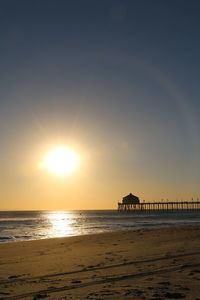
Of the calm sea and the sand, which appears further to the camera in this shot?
the calm sea

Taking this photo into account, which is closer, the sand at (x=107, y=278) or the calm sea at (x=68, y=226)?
the sand at (x=107, y=278)

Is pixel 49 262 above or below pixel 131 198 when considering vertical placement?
below

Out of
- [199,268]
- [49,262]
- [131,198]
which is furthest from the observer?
[131,198]

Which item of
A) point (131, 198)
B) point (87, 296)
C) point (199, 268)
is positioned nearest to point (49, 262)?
point (199, 268)

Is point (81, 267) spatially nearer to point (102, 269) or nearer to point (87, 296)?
point (102, 269)

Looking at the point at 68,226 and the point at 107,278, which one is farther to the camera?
the point at 68,226

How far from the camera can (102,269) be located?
1192cm

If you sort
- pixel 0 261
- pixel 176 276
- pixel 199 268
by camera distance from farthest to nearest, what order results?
pixel 0 261
pixel 199 268
pixel 176 276

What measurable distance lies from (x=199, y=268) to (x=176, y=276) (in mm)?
1422

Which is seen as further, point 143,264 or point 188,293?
point 143,264

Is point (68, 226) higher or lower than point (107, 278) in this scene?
higher

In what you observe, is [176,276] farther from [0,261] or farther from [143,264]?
[0,261]

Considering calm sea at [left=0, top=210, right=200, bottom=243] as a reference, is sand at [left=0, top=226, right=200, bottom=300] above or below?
below

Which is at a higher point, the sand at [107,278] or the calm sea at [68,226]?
the calm sea at [68,226]
